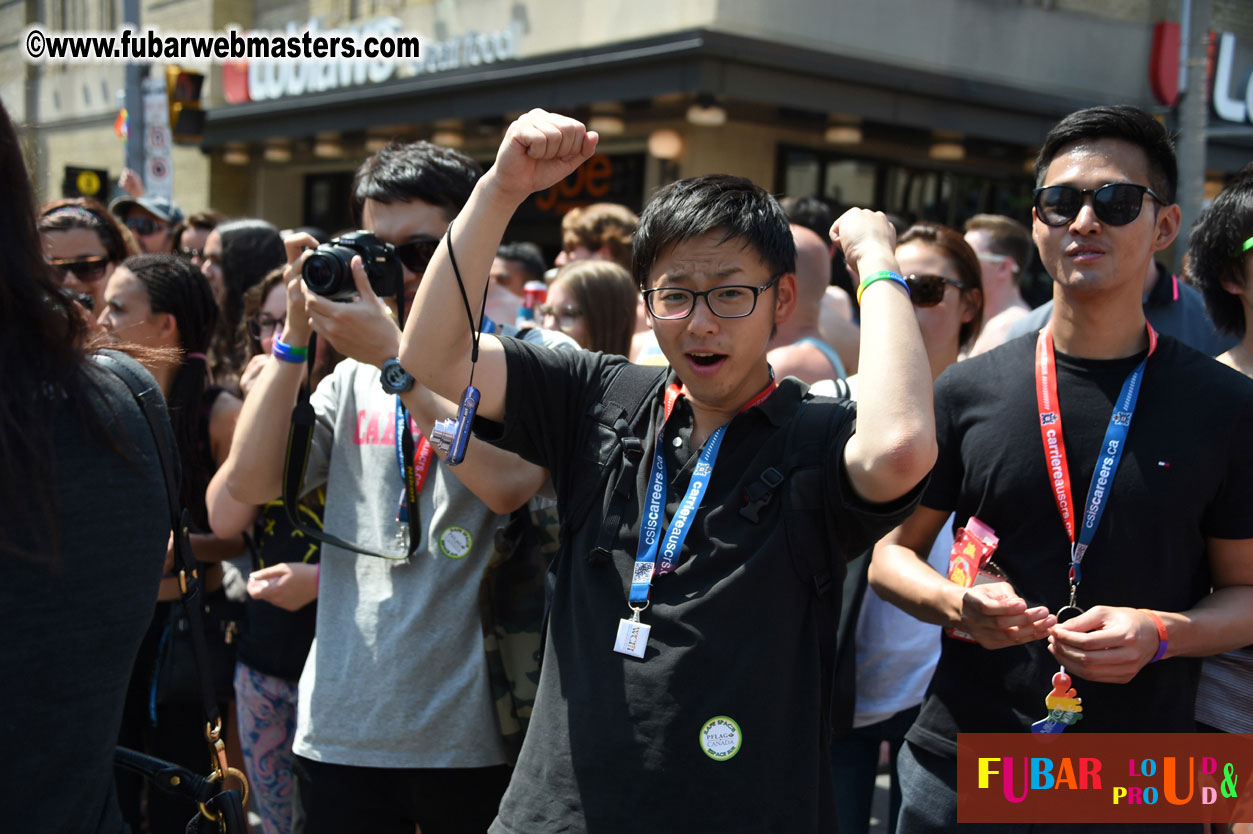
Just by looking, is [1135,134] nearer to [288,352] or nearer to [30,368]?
[288,352]

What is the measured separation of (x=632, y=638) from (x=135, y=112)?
9817mm

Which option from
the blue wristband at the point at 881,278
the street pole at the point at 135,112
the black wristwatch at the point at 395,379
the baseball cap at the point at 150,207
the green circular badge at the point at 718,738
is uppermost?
the street pole at the point at 135,112

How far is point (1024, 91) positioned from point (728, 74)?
12.0 feet

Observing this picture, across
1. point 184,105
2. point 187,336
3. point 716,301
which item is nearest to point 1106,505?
point 716,301

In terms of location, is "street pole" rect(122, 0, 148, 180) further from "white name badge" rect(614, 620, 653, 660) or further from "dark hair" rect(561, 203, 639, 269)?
"white name badge" rect(614, 620, 653, 660)

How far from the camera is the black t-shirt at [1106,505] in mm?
2146

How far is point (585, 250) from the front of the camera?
566cm

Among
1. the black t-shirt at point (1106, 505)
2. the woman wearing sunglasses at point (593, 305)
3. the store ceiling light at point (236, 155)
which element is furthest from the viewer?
the store ceiling light at point (236, 155)

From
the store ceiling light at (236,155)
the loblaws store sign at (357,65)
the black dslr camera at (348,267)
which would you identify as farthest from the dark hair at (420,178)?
the store ceiling light at (236,155)

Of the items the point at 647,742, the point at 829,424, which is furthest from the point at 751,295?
the point at 647,742

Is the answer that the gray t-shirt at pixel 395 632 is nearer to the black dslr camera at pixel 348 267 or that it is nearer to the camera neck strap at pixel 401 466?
the camera neck strap at pixel 401 466

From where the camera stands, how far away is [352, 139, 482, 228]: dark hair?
2.65m

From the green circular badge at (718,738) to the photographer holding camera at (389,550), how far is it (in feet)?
2.54

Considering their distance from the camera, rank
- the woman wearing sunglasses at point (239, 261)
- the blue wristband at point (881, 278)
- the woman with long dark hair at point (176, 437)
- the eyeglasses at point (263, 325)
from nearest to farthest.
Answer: the blue wristband at point (881, 278), the woman with long dark hair at point (176, 437), the eyeglasses at point (263, 325), the woman wearing sunglasses at point (239, 261)
